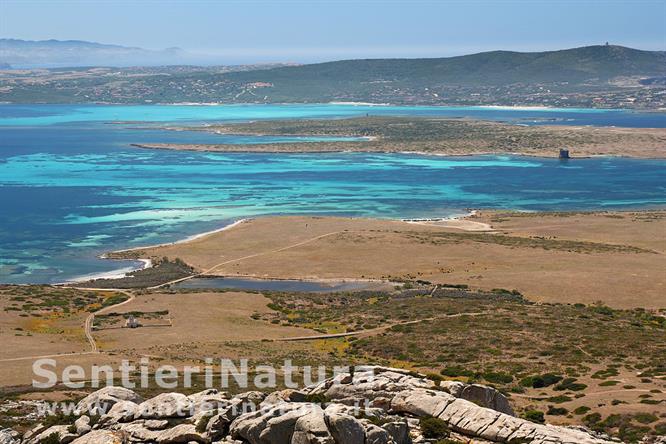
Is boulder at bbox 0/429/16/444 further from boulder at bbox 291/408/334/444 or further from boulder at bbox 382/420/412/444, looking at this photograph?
boulder at bbox 382/420/412/444

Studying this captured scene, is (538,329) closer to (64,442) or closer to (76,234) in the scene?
(64,442)

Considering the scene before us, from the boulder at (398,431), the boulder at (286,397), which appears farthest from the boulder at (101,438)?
the boulder at (398,431)

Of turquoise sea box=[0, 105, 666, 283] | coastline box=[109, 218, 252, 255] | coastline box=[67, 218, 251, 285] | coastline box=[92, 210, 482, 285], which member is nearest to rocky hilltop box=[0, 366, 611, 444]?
coastline box=[92, 210, 482, 285]

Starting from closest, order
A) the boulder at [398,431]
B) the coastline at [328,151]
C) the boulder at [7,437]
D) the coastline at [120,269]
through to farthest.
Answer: the boulder at [398,431] < the boulder at [7,437] < the coastline at [120,269] < the coastline at [328,151]

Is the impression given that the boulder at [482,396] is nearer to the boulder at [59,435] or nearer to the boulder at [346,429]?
the boulder at [346,429]

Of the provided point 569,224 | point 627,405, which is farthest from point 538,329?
point 569,224

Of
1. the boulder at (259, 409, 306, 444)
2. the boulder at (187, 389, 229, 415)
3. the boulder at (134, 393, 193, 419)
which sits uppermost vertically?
the boulder at (259, 409, 306, 444)
